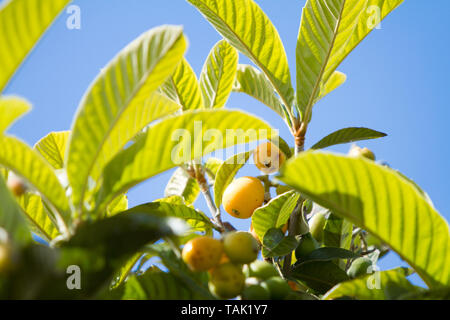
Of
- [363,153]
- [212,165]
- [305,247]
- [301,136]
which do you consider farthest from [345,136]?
[212,165]

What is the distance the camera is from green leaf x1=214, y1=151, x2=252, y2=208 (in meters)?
1.60

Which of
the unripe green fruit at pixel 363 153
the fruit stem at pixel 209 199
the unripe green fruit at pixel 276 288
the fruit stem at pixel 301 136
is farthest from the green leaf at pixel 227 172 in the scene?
the unripe green fruit at pixel 276 288

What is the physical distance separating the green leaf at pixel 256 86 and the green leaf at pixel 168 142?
0.77 m

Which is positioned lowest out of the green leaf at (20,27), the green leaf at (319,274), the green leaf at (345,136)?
the green leaf at (319,274)

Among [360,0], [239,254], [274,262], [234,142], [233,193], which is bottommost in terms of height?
[274,262]

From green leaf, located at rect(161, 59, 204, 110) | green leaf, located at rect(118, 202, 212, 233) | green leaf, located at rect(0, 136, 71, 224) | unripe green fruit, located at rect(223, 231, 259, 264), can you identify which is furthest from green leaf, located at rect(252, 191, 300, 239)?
green leaf, located at rect(0, 136, 71, 224)

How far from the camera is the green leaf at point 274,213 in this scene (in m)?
1.33

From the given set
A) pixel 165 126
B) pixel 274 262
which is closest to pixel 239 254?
pixel 165 126

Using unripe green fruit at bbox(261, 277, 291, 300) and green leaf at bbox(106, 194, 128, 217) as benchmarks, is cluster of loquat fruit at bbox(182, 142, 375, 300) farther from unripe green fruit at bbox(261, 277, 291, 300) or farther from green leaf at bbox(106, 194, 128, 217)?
green leaf at bbox(106, 194, 128, 217)

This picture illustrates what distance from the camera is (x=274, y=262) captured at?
1.49 meters

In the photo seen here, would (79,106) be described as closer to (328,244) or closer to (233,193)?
(233,193)

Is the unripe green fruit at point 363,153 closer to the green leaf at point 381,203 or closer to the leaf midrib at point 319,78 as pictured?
the leaf midrib at point 319,78

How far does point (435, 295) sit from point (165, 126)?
0.61 meters

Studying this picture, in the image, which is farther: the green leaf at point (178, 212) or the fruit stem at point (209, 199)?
the fruit stem at point (209, 199)
